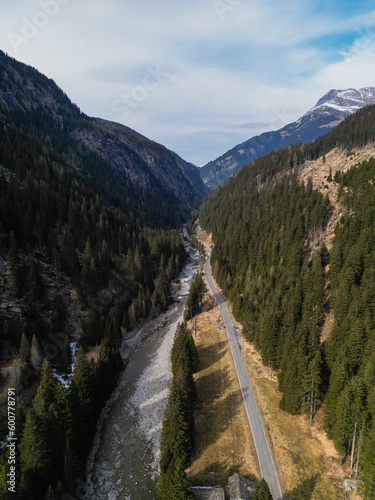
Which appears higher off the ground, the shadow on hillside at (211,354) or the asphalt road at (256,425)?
the shadow on hillside at (211,354)

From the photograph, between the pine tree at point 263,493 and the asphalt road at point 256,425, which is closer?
the pine tree at point 263,493

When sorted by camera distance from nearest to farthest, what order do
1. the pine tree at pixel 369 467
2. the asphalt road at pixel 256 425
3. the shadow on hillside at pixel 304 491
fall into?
the pine tree at pixel 369 467, the shadow on hillside at pixel 304 491, the asphalt road at pixel 256 425

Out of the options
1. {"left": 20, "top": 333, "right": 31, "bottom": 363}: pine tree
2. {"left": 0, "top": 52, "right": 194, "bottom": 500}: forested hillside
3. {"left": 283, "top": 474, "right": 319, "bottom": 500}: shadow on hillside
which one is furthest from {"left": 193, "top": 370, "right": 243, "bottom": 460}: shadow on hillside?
{"left": 20, "top": 333, "right": 31, "bottom": 363}: pine tree

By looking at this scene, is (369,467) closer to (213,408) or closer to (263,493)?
(263,493)

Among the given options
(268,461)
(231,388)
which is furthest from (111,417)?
(268,461)

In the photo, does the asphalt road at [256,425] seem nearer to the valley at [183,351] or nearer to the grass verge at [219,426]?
the valley at [183,351]

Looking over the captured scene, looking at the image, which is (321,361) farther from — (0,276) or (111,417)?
(0,276)

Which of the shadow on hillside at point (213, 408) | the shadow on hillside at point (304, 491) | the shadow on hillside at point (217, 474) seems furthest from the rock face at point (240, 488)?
→ the shadow on hillside at point (213, 408)
